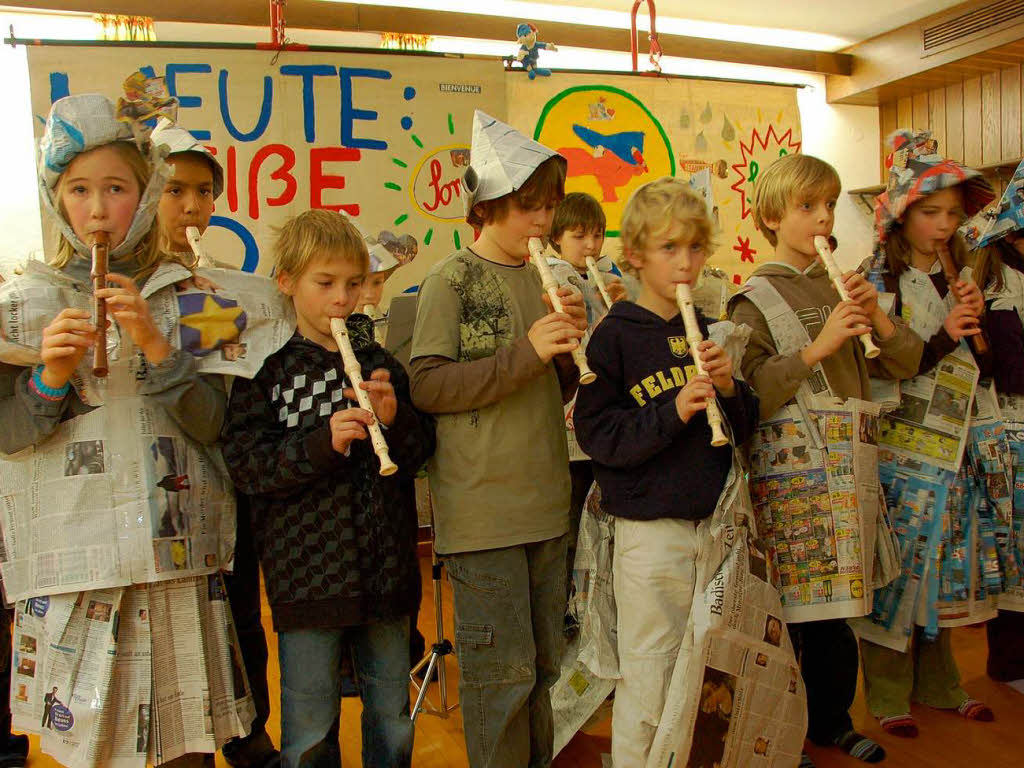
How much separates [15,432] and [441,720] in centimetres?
136

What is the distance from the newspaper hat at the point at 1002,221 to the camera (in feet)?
7.58

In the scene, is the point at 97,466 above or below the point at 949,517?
above

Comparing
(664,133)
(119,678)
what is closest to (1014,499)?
(119,678)

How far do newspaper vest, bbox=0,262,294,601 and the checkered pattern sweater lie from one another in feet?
0.26

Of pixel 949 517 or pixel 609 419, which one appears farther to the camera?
pixel 949 517

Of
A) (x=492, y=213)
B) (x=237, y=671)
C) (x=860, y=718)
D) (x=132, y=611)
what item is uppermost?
(x=492, y=213)

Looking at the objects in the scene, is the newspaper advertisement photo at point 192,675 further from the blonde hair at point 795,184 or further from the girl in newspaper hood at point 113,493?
the blonde hair at point 795,184

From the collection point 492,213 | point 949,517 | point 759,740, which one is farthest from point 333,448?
point 949,517

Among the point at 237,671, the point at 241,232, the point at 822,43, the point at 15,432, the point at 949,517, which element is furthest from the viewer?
the point at 822,43

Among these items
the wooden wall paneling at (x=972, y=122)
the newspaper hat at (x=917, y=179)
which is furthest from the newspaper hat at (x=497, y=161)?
the wooden wall paneling at (x=972, y=122)

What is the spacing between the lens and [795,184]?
1.93 m

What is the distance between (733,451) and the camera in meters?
1.60

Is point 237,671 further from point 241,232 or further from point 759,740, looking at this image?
point 241,232

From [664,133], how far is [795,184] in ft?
7.86
